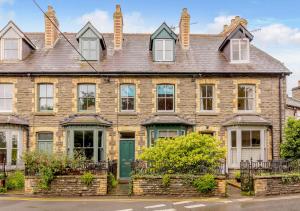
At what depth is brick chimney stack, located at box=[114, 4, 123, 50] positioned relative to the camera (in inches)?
1032

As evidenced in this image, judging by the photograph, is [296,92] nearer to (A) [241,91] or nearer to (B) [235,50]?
(B) [235,50]

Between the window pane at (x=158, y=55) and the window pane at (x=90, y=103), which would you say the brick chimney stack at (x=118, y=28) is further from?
the window pane at (x=90, y=103)

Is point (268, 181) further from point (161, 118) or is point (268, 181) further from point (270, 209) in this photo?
point (161, 118)

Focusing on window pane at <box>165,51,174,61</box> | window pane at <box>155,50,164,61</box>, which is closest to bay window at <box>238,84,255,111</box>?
window pane at <box>165,51,174,61</box>

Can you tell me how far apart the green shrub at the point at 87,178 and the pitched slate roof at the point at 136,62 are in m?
8.71

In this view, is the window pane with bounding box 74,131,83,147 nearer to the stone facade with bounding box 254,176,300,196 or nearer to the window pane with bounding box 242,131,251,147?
the window pane with bounding box 242,131,251,147

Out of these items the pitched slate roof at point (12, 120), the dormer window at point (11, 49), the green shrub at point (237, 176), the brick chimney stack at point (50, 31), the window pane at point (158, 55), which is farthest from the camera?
the brick chimney stack at point (50, 31)

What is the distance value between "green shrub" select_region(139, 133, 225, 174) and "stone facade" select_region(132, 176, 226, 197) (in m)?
0.63

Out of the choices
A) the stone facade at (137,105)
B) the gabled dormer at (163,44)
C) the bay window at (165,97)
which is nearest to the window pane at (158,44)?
the gabled dormer at (163,44)

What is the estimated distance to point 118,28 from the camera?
26.2 m

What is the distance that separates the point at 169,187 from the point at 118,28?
13.1 metres

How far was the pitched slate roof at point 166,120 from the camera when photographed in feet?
76.6

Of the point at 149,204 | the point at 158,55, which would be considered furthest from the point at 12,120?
the point at 149,204

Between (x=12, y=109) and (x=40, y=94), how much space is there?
189cm
